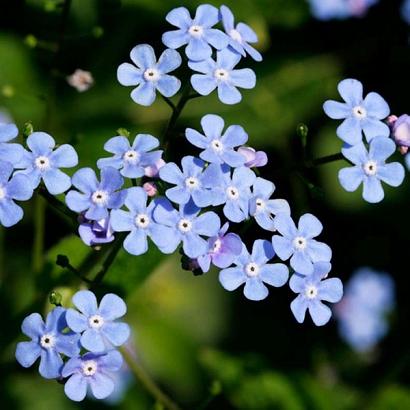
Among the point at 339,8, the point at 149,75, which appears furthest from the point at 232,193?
the point at 339,8

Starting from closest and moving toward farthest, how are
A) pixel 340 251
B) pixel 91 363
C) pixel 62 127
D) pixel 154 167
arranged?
pixel 91 363 < pixel 154 167 < pixel 62 127 < pixel 340 251

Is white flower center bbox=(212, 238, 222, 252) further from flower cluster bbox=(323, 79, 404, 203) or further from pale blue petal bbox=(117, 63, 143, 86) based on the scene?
pale blue petal bbox=(117, 63, 143, 86)

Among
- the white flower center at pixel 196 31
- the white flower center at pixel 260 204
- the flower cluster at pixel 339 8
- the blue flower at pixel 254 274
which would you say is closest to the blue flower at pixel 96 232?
the blue flower at pixel 254 274

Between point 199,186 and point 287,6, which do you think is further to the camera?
point 287,6

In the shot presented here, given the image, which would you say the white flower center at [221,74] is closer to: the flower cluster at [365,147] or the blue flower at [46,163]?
the flower cluster at [365,147]

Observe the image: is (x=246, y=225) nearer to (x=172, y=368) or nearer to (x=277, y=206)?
(x=277, y=206)

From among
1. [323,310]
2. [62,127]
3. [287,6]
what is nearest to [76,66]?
[62,127]

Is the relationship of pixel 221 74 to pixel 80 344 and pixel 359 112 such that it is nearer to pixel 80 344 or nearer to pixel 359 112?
pixel 359 112
